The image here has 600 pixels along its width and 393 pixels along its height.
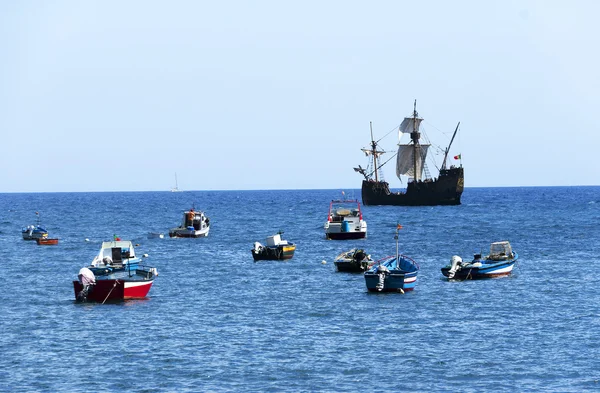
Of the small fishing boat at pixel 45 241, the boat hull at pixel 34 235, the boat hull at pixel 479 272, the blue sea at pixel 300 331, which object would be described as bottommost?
the blue sea at pixel 300 331

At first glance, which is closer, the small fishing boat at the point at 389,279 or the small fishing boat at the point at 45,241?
the small fishing boat at the point at 389,279

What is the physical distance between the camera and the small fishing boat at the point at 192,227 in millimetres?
122125

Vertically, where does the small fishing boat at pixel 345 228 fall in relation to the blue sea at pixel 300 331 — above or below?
above

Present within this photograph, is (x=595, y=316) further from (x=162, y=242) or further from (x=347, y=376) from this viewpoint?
(x=162, y=242)

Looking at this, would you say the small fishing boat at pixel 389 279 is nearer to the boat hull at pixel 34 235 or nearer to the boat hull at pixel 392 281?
the boat hull at pixel 392 281

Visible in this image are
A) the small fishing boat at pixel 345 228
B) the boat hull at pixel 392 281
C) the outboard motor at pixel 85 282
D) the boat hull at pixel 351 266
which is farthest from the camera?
the small fishing boat at pixel 345 228

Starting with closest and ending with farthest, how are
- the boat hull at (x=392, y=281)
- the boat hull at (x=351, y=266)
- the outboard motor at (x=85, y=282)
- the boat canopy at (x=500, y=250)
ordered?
the outboard motor at (x=85, y=282) → the boat hull at (x=392, y=281) → the boat hull at (x=351, y=266) → the boat canopy at (x=500, y=250)

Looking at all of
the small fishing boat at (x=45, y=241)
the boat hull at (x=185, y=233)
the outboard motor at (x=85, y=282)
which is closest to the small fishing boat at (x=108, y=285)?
the outboard motor at (x=85, y=282)

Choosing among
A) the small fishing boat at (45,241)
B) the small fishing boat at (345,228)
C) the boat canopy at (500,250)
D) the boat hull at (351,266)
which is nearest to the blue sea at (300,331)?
the boat hull at (351,266)

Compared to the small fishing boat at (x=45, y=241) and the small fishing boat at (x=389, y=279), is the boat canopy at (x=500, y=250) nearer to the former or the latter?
the small fishing boat at (x=389, y=279)

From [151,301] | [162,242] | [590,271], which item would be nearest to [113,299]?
[151,301]

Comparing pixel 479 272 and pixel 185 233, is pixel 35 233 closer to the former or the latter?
pixel 185 233

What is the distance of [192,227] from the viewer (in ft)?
402

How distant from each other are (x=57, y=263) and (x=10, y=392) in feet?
170
